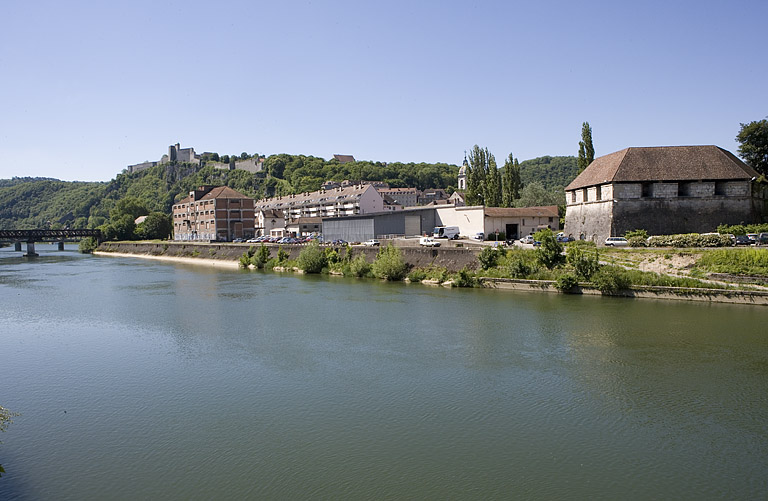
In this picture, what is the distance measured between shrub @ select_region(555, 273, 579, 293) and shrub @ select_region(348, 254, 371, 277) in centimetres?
1523

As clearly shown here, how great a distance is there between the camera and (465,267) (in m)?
35.5

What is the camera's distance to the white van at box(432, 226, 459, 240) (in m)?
46.0

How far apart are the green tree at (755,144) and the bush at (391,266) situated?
26432mm

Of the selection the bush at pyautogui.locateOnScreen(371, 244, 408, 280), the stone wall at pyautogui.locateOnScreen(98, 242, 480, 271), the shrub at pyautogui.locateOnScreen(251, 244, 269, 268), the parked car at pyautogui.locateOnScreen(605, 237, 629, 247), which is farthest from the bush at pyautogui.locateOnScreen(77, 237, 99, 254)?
the parked car at pyautogui.locateOnScreen(605, 237, 629, 247)

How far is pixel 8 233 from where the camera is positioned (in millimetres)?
81875

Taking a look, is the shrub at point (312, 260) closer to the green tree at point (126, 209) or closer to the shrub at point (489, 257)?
the shrub at point (489, 257)

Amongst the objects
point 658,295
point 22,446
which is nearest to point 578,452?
point 22,446

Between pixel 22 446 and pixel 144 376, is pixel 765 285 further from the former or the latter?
pixel 22 446

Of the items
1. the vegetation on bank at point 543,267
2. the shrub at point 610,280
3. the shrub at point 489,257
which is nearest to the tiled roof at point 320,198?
the vegetation on bank at point 543,267

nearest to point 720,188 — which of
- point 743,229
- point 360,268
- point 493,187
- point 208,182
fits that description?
point 743,229

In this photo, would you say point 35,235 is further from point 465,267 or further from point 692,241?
point 692,241

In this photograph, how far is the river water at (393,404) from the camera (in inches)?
405

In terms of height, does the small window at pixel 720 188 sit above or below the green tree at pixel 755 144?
below

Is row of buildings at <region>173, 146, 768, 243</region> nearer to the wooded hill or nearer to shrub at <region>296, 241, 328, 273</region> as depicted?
shrub at <region>296, 241, 328, 273</region>
